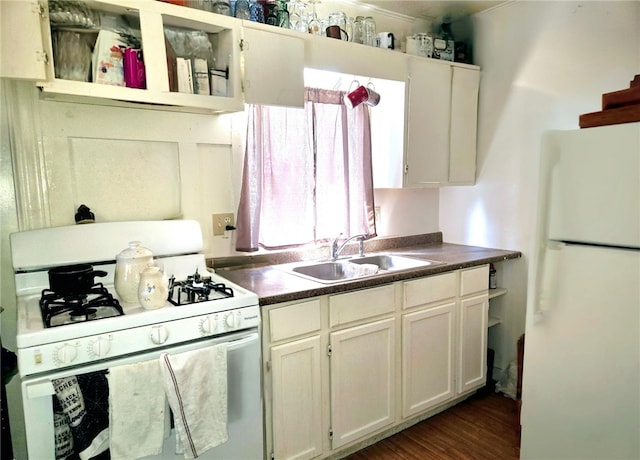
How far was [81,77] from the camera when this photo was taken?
1.57 meters

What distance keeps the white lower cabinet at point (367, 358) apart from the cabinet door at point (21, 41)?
3.90ft

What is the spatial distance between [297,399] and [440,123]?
73.8 inches

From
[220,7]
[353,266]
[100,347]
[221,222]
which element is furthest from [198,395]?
[220,7]

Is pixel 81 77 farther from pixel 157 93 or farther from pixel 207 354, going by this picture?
pixel 207 354

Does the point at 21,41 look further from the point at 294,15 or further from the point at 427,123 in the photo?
the point at 427,123

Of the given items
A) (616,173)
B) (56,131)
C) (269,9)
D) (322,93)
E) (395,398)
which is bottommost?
(395,398)

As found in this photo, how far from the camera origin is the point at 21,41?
1375 mm

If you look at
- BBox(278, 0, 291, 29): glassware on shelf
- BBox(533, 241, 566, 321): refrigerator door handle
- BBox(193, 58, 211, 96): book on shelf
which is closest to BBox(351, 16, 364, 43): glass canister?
BBox(278, 0, 291, 29): glassware on shelf

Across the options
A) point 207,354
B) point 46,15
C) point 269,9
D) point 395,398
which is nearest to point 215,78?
point 269,9

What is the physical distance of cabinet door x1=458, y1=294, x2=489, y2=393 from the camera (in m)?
2.43

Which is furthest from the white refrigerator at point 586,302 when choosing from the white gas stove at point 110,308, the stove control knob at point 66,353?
the stove control knob at point 66,353

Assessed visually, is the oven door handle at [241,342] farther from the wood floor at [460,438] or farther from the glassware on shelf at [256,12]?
the glassware on shelf at [256,12]

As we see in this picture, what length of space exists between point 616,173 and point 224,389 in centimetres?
161

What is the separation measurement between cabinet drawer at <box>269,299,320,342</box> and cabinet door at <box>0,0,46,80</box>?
1213 mm
